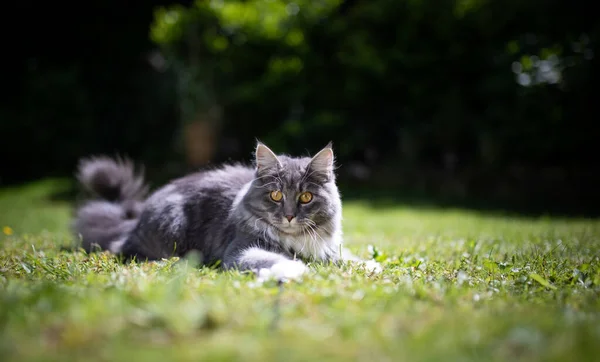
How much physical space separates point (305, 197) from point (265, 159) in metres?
0.42

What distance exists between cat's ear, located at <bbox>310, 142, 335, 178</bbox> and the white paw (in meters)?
0.88

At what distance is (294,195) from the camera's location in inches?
130

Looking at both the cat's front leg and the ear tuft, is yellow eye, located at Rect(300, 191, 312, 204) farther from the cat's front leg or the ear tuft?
the cat's front leg

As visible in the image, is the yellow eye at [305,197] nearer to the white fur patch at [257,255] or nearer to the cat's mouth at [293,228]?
the cat's mouth at [293,228]

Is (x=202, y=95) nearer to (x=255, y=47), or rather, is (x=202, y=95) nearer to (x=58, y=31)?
(x=255, y=47)

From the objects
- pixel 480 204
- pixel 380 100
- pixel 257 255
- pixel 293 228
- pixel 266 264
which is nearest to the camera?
pixel 266 264

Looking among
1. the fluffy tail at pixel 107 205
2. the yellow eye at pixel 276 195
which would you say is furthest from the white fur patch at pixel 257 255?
the fluffy tail at pixel 107 205

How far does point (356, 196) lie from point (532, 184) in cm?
412

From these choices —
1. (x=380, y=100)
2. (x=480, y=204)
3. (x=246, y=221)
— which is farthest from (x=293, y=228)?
(x=380, y=100)

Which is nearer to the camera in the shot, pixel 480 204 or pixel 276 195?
pixel 276 195

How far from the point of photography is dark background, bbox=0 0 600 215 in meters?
9.88

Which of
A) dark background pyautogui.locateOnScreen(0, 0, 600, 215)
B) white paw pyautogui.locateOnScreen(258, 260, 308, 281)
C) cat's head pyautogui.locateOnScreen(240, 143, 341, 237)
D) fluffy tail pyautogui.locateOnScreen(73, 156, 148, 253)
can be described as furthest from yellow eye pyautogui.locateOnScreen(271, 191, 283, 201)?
dark background pyautogui.locateOnScreen(0, 0, 600, 215)

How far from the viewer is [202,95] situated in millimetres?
11625

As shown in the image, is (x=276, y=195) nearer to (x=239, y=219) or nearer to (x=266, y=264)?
(x=239, y=219)
